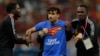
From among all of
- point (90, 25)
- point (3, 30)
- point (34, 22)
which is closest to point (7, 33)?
point (3, 30)

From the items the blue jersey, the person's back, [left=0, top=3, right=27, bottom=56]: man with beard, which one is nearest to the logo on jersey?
the blue jersey

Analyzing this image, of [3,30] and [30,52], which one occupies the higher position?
[3,30]

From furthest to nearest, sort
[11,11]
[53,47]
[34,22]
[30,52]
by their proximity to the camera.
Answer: [34,22]
[30,52]
[11,11]
[53,47]

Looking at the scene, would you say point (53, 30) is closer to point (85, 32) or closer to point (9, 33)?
point (85, 32)

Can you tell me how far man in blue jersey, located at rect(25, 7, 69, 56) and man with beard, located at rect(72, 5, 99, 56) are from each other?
312 millimetres

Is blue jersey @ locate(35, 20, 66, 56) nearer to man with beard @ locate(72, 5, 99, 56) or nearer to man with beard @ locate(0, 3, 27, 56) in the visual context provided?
man with beard @ locate(72, 5, 99, 56)

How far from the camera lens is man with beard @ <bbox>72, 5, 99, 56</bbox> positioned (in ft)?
30.2

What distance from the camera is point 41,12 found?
674 inches

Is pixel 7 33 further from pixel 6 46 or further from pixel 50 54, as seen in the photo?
pixel 50 54

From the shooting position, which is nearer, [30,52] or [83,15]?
[83,15]

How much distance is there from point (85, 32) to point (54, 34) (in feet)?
2.13

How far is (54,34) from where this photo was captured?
9.09m

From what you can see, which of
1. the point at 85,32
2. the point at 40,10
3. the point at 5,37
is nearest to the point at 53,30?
the point at 85,32

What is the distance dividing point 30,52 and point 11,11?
5557mm
